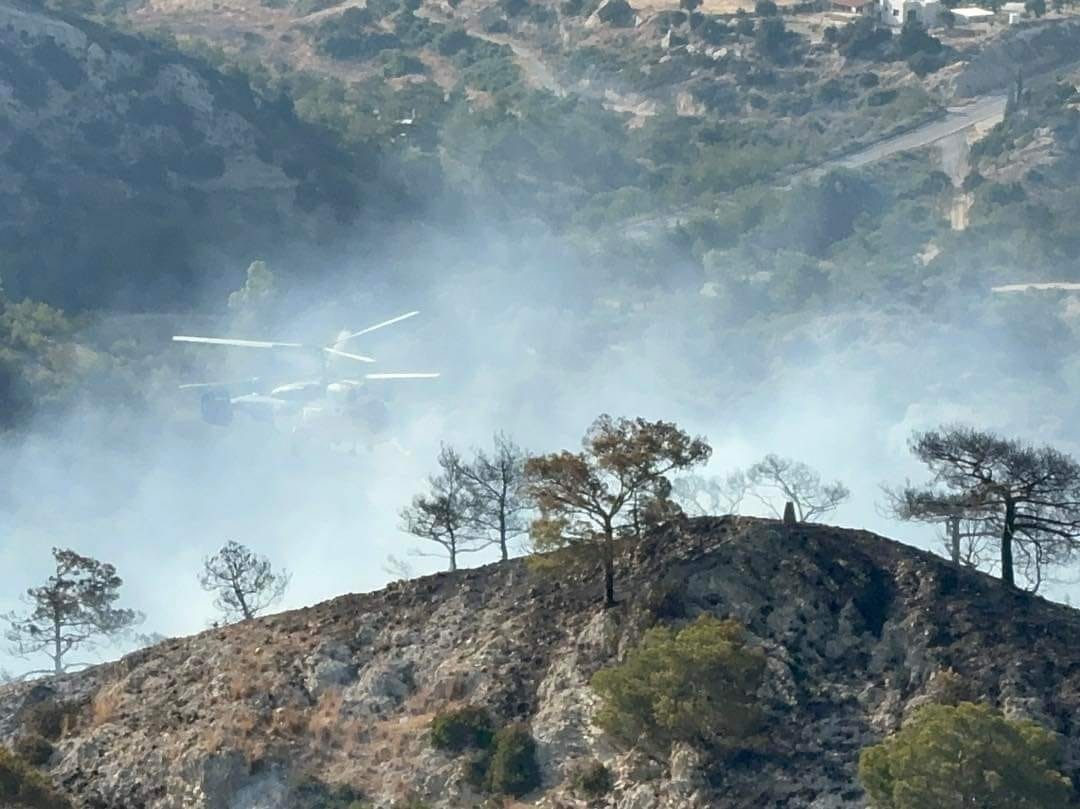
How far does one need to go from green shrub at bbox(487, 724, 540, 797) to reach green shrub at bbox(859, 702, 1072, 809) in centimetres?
962

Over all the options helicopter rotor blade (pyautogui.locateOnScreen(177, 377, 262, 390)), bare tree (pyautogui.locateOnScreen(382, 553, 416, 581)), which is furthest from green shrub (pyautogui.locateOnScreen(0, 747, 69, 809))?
helicopter rotor blade (pyautogui.locateOnScreen(177, 377, 262, 390))

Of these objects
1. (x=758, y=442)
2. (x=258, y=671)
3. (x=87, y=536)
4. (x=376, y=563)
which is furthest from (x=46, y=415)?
(x=258, y=671)

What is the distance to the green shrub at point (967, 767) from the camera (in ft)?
Answer: 190

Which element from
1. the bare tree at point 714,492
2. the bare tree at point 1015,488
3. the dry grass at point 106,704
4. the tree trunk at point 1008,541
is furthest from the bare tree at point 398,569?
the tree trunk at point 1008,541

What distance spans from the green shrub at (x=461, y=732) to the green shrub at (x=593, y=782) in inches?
121

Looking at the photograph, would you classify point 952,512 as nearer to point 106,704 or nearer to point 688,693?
point 688,693

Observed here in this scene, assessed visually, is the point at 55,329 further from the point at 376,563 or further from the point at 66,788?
the point at 66,788

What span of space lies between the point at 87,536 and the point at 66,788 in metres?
102

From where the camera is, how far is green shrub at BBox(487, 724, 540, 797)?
2552 inches

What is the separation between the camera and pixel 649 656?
6400 centimetres

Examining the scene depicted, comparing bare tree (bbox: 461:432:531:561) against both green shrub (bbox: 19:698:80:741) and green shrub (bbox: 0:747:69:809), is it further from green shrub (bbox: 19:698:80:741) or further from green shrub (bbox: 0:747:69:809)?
green shrub (bbox: 0:747:69:809)

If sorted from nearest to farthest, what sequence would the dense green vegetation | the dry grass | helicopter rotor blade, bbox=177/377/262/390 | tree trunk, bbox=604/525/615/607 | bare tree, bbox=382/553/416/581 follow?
1. the dense green vegetation
2. tree trunk, bbox=604/525/615/607
3. the dry grass
4. bare tree, bbox=382/553/416/581
5. helicopter rotor blade, bbox=177/377/262/390

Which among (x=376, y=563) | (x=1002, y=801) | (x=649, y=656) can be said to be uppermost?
(x=376, y=563)

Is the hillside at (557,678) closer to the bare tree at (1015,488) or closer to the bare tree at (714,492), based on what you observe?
the bare tree at (1015,488)
